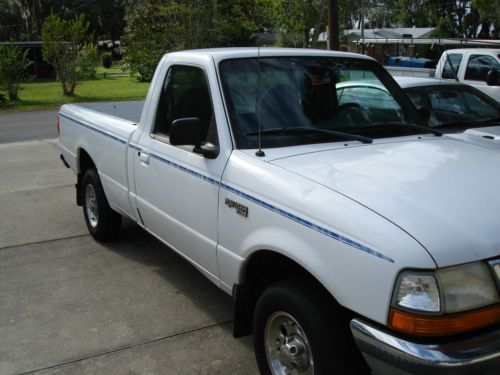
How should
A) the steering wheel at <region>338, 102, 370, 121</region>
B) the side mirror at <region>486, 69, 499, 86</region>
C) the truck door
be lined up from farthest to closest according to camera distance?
the side mirror at <region>486, 69, 499, 86</region> < the steering wheel at <region>338, 102, 370, 121</region> < the truck door

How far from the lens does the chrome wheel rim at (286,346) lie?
9.27ft

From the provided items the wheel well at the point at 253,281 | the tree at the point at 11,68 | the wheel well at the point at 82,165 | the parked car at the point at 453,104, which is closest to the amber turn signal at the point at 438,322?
the wheel well at the point at 253,281

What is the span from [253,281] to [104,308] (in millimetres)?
1638

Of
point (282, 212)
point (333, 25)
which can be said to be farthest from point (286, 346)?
point (333, 25)

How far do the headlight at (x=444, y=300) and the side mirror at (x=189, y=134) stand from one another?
1585mm

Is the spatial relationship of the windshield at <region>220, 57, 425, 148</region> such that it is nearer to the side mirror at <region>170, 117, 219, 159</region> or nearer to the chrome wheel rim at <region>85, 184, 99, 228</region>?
the side mirror at <region>170, 117, 219, 159</region>

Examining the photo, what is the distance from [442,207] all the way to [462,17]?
44092mm

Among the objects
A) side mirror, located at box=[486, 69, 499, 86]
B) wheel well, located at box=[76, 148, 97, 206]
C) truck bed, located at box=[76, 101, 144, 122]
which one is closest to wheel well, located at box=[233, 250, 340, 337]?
truck bed, located at box=[76, 101, 144, 122]

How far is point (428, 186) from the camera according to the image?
8.97ft

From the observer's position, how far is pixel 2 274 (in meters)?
5.13

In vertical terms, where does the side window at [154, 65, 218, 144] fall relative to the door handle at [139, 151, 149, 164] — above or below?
above

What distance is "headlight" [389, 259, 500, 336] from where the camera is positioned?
2.28m

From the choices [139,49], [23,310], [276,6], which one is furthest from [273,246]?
[139,49]

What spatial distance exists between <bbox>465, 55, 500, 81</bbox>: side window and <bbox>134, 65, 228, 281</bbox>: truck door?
8613mm
